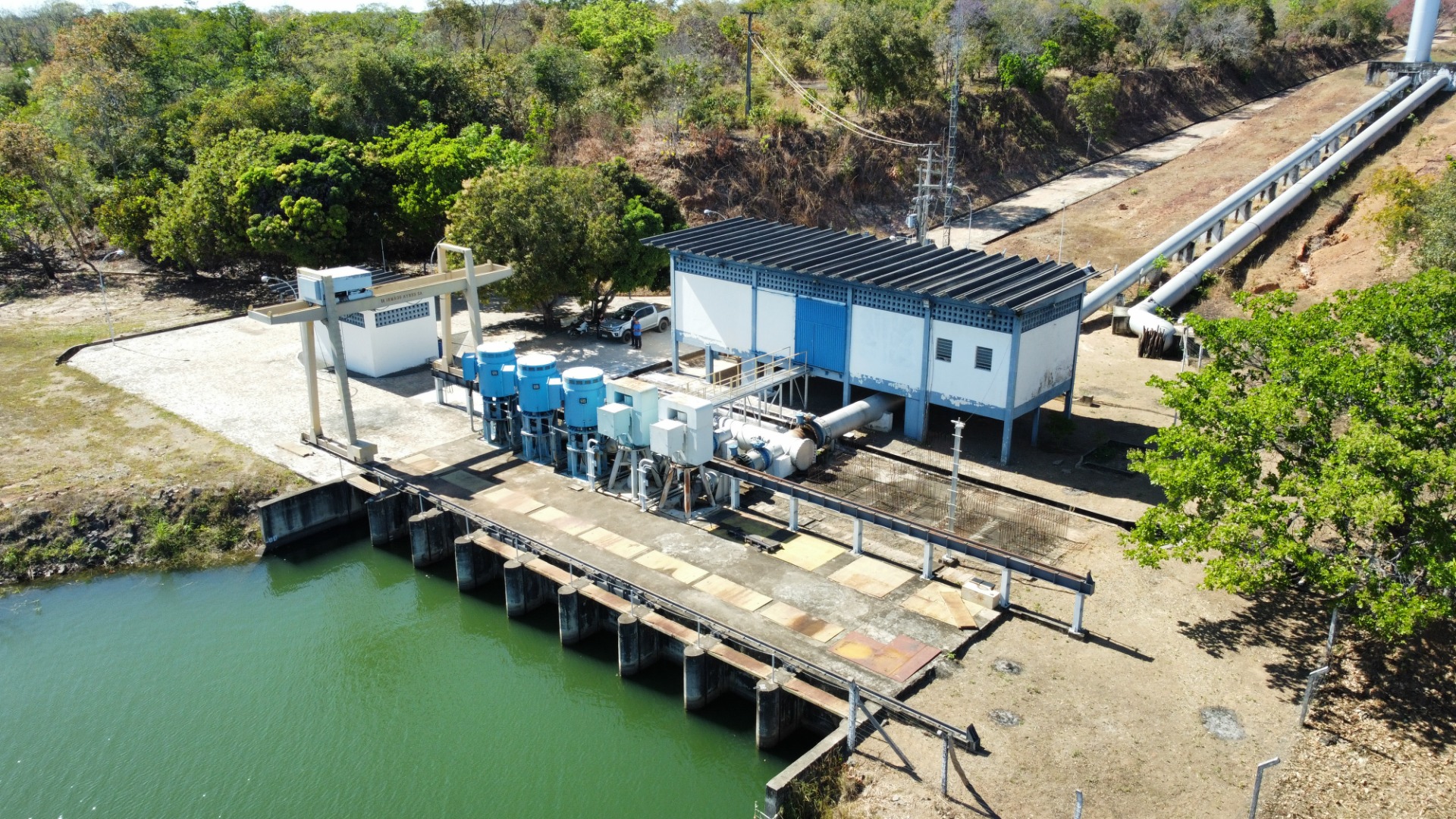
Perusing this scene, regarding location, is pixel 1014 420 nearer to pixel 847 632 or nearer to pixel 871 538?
pixel 871 538

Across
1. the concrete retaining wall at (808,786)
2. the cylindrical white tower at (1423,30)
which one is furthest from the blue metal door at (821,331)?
the cylindrical white tower at (1423,30)

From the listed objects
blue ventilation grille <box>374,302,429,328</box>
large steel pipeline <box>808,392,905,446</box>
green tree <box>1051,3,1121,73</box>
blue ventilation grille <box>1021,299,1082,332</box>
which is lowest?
large steel pipeline <box>808,392,905,446</box>

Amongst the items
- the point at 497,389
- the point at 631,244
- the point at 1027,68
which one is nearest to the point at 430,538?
the point at 497,389

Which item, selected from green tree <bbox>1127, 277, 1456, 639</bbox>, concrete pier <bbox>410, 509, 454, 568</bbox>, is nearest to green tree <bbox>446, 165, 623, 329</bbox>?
concrete pier <bbox>410, 509, 454, 568</bbox>

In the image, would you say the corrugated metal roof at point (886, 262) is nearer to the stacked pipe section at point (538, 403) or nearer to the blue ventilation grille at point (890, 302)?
the blue ventilation grille at point (890, 302)

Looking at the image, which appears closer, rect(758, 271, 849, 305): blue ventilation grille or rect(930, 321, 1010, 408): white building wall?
rect(930, 321, 1010, 408): white building wall

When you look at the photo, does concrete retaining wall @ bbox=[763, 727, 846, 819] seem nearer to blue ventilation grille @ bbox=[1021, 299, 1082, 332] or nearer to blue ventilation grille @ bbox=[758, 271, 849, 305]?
blue ventilation grille @ bbox=[1021, 299, 1082, 332]
